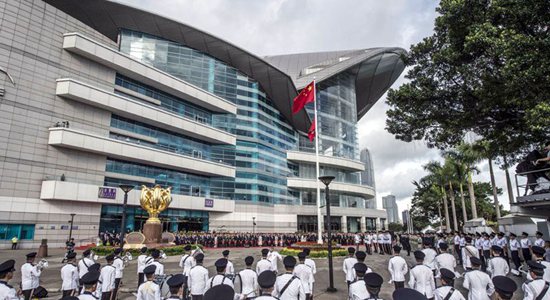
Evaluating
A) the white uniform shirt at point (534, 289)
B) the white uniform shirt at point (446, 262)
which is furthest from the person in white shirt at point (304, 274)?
the white uniform shirt at point (534, 289)

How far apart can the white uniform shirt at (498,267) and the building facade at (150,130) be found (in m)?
34.6

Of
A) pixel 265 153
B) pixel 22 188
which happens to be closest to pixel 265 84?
pixel 265 153

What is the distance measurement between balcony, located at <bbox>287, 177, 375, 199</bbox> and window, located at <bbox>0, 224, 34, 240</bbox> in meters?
36.7

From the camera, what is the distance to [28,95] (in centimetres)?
3012

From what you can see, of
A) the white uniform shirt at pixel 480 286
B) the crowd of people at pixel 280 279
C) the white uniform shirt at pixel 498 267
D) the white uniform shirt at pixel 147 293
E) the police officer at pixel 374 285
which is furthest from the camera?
the white uniform shirt at pixel 498 267

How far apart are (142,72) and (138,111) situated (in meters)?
5.37

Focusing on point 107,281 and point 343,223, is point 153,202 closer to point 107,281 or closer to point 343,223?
point 107,281

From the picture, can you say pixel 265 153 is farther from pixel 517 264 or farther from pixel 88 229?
pixel 517 264

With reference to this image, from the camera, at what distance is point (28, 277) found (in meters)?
8.11

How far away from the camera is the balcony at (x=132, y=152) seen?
30969 millimetres

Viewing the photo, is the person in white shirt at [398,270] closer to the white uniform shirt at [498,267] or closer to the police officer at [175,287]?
the white uniform shirt at [498,267]

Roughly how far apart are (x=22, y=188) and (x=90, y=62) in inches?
613

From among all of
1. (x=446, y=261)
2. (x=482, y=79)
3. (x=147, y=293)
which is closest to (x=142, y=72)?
(x=482, y=79)

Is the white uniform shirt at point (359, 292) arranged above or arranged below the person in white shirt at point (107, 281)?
above
